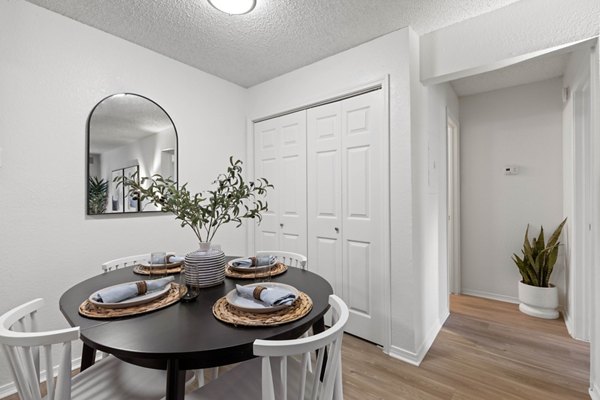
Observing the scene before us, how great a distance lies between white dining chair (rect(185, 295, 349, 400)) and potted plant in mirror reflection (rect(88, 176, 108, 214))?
1.62m

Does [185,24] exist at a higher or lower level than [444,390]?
higher

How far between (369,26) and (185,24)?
1340mm

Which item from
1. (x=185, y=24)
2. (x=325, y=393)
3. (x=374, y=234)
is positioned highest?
(x=185, y=24)

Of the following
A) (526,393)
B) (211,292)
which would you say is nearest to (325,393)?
(211,292)

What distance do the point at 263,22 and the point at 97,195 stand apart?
176 cm

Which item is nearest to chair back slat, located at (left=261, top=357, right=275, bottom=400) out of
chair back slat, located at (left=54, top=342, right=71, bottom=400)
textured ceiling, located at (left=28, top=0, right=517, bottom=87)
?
chair back slat, located at (left=54, top=342, right=71, bottom=400)

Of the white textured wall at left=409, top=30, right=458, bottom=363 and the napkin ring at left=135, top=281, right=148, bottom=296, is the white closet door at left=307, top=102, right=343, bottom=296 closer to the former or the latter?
the white textured wall at left=409, top=30, right=458, bottom=363

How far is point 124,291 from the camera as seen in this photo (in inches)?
46.4

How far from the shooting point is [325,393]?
37.1 inches

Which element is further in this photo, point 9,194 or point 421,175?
point 421,175

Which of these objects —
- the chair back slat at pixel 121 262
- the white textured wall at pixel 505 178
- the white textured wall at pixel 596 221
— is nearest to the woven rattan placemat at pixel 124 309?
the chair back slat at pixel 121 262

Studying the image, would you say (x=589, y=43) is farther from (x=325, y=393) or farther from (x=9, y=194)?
(x=9, y=194)

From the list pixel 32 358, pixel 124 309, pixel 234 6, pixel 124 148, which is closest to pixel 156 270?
pixel 124 309

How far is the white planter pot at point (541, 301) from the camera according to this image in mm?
2721
